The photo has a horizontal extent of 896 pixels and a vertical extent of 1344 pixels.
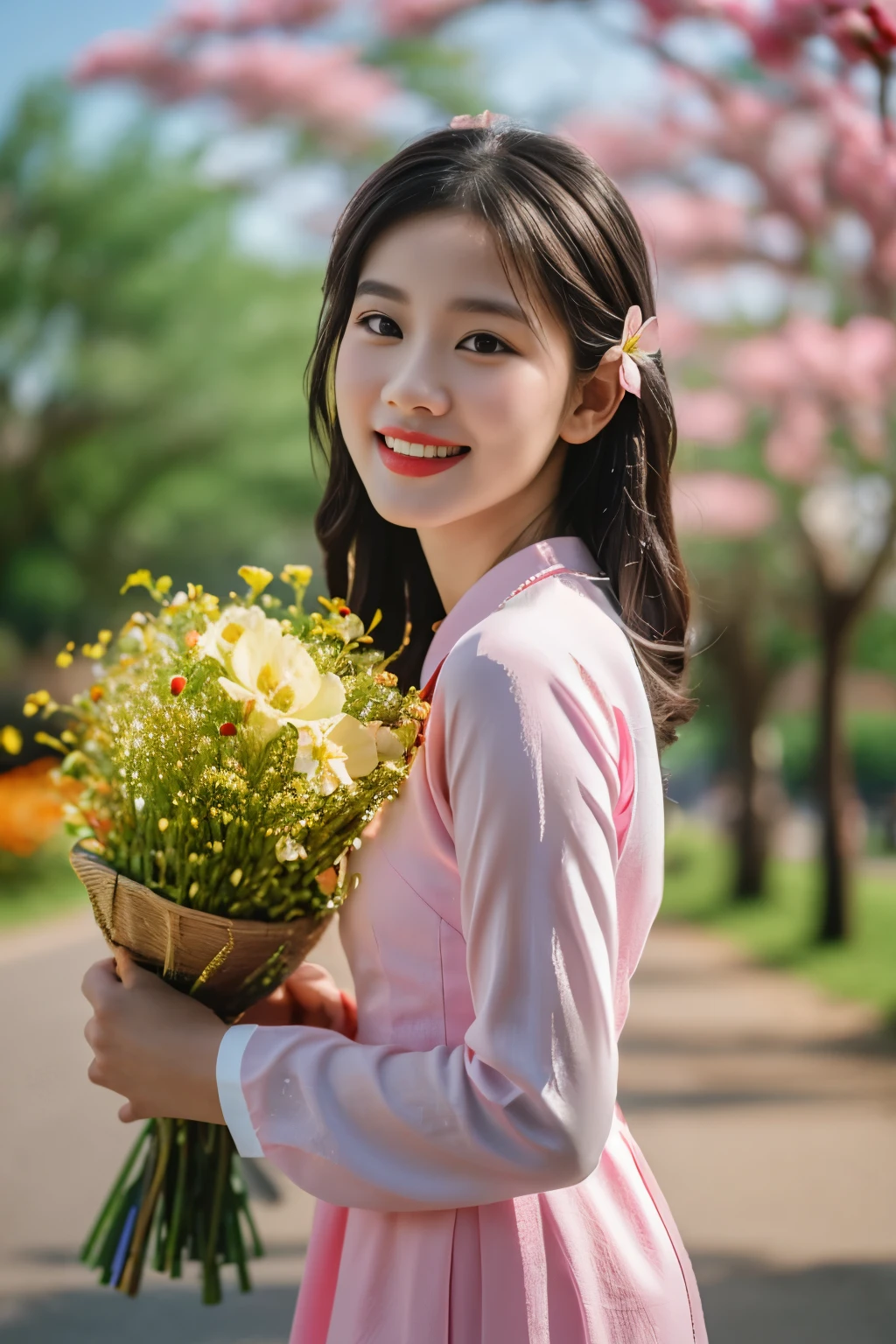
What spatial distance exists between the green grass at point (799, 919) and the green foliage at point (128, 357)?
5.50 meters

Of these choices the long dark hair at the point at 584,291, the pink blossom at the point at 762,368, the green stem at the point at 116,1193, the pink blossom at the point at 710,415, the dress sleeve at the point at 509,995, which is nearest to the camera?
the dress sleeve at the point at 509,995

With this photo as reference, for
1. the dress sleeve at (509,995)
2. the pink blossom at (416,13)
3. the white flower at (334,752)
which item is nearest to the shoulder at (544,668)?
the dress sleeve at (509,995)

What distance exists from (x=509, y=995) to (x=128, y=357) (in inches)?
507

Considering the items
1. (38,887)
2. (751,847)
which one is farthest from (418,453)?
(751,847)

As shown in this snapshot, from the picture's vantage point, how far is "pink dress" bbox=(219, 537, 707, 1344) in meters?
1.09

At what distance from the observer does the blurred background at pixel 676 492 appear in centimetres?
388

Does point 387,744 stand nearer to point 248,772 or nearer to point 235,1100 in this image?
point 248,772

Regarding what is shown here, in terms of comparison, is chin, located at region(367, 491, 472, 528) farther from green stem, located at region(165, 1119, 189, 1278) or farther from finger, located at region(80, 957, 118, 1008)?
green stem, located at region(165, 1119, 189, 1278)

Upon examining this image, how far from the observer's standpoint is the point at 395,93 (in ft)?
24.3

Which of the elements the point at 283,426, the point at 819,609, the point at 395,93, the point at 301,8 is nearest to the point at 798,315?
the point at 819,609

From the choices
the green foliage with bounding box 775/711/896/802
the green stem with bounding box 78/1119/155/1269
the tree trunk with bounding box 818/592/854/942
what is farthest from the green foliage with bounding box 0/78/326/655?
the green foliage with bounding box 775/711/896/802

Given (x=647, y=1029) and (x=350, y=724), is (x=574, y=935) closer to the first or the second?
(x=350, y=724)

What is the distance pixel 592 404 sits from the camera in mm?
1447

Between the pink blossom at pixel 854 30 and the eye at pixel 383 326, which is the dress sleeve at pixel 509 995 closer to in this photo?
the eye at pixel 383 326
